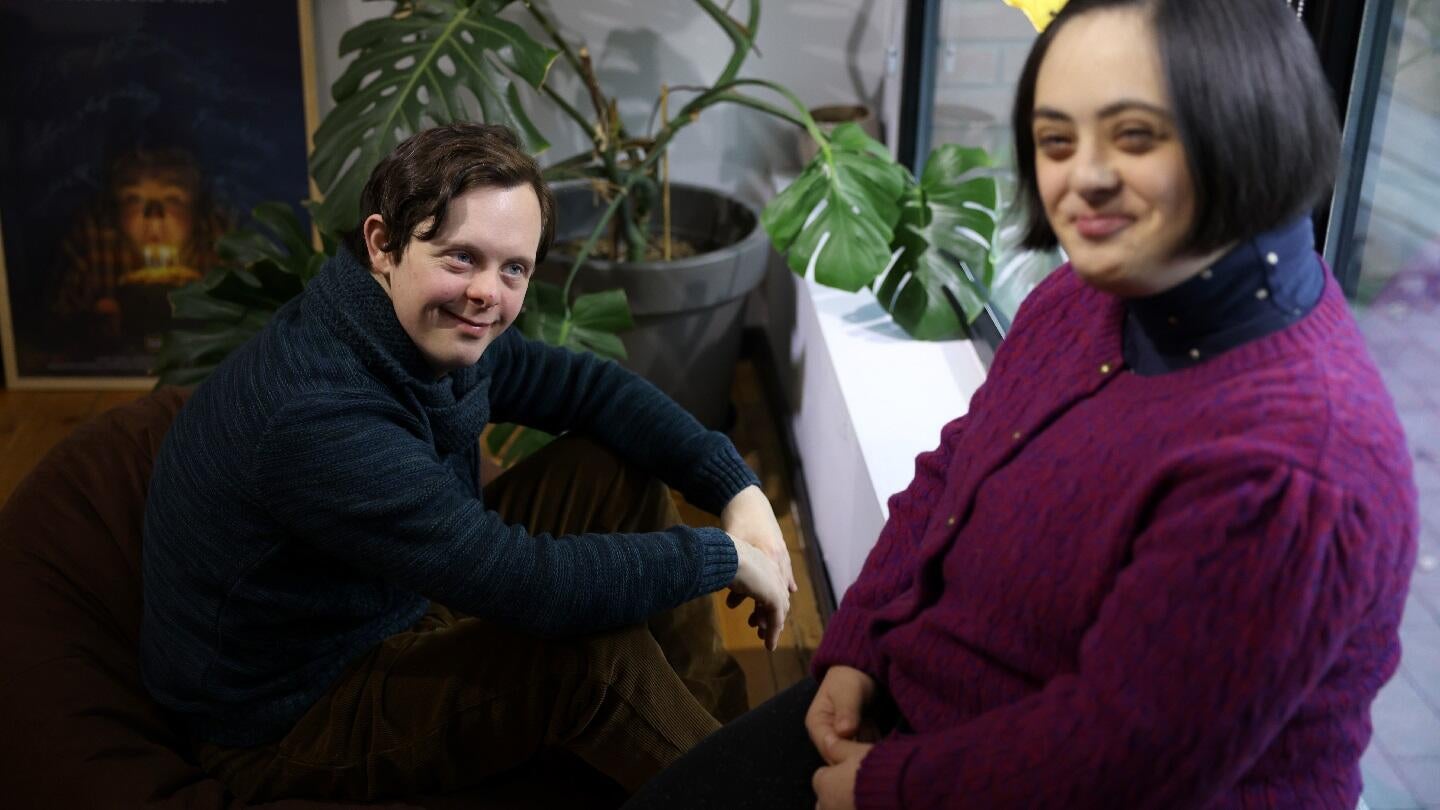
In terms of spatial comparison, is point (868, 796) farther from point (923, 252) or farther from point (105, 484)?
point (923, 252)

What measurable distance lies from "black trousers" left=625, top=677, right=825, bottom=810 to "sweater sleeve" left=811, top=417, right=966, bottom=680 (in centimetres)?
5

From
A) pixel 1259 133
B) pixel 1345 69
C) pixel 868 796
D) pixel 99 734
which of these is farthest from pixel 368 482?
pixel 1345 69

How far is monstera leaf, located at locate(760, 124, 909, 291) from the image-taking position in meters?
2.34

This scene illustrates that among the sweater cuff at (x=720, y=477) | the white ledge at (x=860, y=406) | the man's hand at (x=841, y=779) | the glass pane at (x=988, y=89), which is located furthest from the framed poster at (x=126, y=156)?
the man's hand at (x=841, y=779)

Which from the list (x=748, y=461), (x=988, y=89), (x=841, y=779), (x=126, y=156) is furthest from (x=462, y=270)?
(x=126, y=156)

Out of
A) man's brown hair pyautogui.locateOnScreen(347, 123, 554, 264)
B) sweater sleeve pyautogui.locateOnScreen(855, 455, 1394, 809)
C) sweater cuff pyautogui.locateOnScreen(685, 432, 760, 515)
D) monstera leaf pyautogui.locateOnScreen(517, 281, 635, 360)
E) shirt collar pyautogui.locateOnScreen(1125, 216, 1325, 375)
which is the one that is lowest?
monstera leaf pyautogui.locateOnScreen(517, 281, 635, 360)

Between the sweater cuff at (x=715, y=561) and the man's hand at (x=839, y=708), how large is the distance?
1.02ft

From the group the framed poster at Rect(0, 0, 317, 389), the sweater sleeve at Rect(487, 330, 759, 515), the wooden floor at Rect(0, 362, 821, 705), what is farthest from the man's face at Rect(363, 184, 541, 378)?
the framed poster at Rect(0, 0, 317, 389)

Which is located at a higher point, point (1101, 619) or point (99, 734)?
point (1101, 619)

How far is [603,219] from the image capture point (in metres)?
2.55

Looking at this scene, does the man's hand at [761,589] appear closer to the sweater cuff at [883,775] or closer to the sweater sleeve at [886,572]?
the sweater sleeve at [886,572]

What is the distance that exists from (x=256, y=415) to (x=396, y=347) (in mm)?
148

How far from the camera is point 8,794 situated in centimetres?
145

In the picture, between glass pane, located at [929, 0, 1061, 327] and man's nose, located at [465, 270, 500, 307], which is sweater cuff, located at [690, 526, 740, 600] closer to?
man's nose, located at [465, 270, 500, 307]
